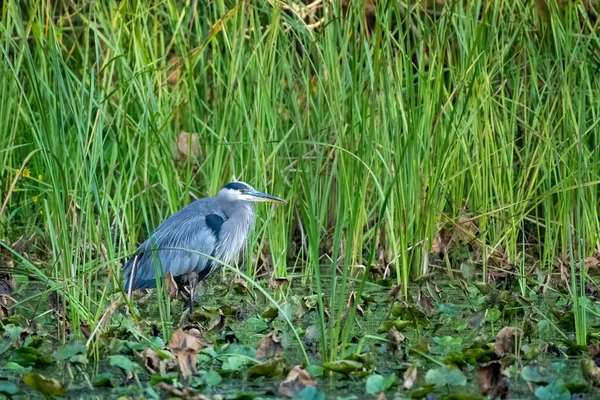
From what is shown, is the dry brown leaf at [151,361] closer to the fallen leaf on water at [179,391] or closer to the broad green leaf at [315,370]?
the fallen leaf on water at [179,391]

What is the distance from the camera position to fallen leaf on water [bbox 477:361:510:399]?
327cm

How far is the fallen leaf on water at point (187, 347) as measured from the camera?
137 inches

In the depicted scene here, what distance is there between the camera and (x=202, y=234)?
5676mm

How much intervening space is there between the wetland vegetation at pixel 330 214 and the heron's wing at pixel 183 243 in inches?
5.1

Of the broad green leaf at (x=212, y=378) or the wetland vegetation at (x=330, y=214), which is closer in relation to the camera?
the broad green leaf at (x=212, y=378)

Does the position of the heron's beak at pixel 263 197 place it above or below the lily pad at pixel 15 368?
below

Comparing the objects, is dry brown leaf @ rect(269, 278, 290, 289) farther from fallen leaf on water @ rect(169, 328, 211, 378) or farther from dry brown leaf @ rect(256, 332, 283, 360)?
dry brown leaf @ rect(256, 332, 283, 360)

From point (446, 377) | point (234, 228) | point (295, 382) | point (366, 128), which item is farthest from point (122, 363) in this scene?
point (234, 228)

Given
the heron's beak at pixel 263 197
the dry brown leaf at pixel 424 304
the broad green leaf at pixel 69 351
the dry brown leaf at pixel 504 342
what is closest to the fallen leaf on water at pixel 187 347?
the broad green leaf at pixel 69 351

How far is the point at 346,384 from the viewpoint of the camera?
3.46m

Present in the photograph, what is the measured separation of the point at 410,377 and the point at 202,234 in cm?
249

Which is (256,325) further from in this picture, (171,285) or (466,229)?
(466,229)

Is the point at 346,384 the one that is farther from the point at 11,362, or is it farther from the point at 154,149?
the point at 154,149

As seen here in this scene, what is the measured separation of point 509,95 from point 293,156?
133cm
